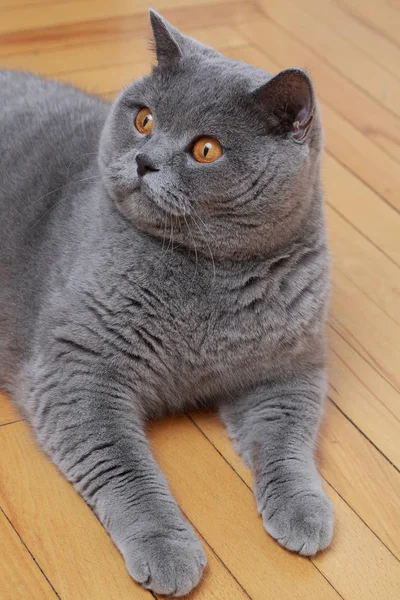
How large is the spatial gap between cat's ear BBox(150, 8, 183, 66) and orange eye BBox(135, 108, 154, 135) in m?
0.08

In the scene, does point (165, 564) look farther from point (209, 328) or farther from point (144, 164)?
point (144, 164)

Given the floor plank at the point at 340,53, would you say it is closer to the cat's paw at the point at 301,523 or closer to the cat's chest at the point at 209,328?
the cat's chest at the point at 209,328

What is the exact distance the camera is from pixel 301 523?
4.86ft

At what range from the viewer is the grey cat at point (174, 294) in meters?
1.45

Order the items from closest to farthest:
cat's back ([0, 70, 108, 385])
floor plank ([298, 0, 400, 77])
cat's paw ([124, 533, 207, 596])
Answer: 1. cat's paw ([124, 533, 207, 596])
2. cat's back ([0, 70, 108, 385])
3. floor plank ([298, 0, 400, 77])

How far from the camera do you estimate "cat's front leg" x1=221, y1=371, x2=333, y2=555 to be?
1486mm

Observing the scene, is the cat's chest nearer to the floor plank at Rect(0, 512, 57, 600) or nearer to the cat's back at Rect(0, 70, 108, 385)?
the cat's back at Rect(0, 70, 108, 385)

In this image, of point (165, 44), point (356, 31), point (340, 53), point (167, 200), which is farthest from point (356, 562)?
point (356, 31)

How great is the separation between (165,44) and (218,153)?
0.22 m

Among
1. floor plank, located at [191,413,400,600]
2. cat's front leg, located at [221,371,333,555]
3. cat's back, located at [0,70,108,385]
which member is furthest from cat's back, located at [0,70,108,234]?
floor plank, located at [191,413,400,600]

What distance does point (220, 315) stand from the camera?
1573 millimetres

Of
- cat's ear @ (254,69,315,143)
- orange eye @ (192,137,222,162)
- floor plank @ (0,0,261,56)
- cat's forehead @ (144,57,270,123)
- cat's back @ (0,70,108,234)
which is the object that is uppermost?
cat's ear @ (254,69,315,143)

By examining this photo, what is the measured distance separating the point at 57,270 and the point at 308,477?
56 centimetres

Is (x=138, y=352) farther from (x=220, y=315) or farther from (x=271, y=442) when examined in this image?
(x=271, y=442)
